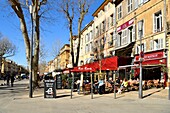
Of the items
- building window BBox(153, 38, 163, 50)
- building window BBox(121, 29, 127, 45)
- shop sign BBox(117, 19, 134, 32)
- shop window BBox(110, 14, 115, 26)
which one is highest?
shop window BBox(110, 14, 115, 26)

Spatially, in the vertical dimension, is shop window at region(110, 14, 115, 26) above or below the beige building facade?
above

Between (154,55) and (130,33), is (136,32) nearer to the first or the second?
(130,33)

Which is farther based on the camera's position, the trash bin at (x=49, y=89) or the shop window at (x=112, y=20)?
the shop window at (x=112, y=20)

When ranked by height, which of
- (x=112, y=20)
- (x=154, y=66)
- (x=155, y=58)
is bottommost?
(x=154, y=66)

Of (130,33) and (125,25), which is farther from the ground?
(125,25)

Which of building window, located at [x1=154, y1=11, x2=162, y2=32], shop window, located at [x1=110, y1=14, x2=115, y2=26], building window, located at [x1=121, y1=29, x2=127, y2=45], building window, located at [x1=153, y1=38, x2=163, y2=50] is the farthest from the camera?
shop window, located at [x1=110, y1=14, x2=115, y2=26]

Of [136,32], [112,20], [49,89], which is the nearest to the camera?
[49,89]

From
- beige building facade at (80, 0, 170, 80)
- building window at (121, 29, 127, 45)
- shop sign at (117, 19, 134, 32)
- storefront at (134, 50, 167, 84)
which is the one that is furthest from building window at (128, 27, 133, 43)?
storefront at (134, 50, 167, 84)

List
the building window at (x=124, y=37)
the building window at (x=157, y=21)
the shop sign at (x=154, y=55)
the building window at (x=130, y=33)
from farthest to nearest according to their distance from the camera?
the building window at (x=124, y=37) → the building window at (x=130, y=33) → the building window at (x=157, y=21) → the shop sign at (x=154, y=55)

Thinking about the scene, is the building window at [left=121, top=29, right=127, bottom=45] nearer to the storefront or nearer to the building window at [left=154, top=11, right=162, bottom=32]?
the storefront

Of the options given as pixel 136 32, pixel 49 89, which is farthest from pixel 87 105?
pixel 136 32

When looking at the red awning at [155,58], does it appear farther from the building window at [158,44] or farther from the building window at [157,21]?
the building window at [157,21]

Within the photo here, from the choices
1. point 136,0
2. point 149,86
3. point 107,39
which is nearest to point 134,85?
point 149,86

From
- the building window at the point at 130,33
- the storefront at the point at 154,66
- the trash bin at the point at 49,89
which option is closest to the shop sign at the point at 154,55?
the storefront at the point at 154,66
